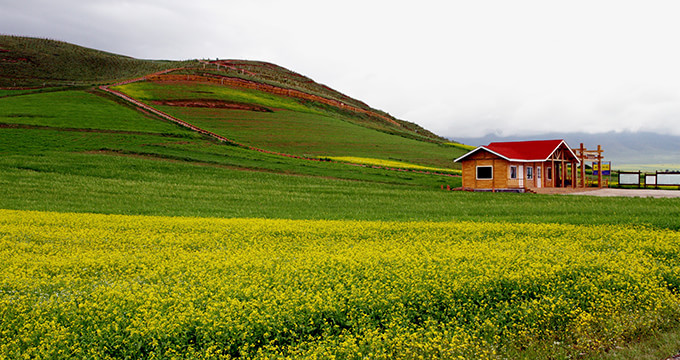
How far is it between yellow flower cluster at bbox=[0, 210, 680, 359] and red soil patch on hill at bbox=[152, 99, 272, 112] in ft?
228

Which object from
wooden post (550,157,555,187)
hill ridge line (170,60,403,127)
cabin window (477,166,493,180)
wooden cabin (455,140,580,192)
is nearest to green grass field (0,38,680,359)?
wooden cabin (455,140,580,192)

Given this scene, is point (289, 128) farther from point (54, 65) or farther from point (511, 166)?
point (54, 65)

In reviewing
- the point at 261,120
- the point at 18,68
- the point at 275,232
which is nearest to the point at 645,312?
the point at 275,232

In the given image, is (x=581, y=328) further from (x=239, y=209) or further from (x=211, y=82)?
(x=211, y=82)

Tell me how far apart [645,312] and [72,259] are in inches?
570

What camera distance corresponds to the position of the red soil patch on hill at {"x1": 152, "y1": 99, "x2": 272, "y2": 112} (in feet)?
267

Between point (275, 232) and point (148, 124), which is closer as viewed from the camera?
point (275, 232)

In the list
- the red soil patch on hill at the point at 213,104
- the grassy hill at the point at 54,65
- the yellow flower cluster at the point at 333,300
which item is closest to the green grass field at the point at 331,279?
the yellow flower cluster at the point at 333,300

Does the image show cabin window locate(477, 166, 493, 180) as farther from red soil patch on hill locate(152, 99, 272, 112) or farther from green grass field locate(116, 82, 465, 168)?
red soil patch on hill locate(152, 99, 272, 112)

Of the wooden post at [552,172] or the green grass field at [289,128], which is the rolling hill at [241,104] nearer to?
the green grass field at [289,128]

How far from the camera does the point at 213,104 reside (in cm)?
8388

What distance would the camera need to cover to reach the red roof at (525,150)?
47.8m

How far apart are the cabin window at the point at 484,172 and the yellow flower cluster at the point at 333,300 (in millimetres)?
32454

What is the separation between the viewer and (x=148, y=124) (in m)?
65.1
